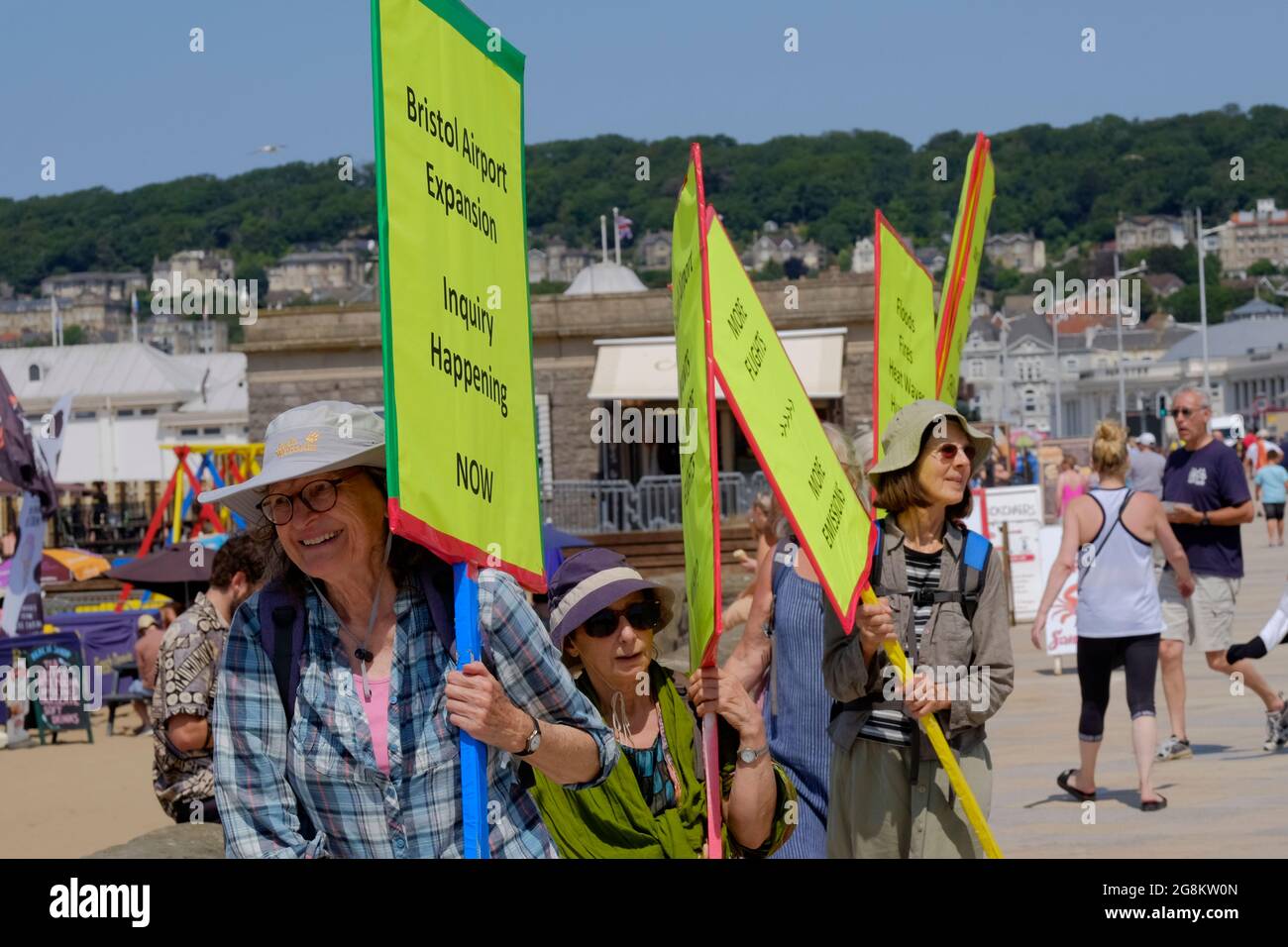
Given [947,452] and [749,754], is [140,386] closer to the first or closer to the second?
[947,452]

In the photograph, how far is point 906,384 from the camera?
19.3 ft

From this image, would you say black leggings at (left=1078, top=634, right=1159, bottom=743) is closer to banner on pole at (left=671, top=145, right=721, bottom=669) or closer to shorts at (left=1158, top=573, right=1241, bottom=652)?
shorts at (left=1158, top=573, right=1241, bottom=652)

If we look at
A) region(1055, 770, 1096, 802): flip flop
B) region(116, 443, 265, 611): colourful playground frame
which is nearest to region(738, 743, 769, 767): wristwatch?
region(1055, 770, 1096, 802): flip flop

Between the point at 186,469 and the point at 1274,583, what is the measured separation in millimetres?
15434

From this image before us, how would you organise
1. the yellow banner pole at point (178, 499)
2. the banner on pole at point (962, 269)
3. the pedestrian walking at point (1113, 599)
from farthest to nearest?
the yellow banner pole at point (178, 499)
the pedestrian walking at point (1113, 599)
the banner on pole at point (962, 269)

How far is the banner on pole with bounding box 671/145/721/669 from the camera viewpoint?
154 inches

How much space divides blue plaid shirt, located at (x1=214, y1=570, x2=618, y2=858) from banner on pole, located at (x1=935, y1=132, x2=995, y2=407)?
3.26 meters

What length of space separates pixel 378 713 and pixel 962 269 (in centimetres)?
364

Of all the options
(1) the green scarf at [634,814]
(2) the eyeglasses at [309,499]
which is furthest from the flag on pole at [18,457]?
(2) the eyeglasses at [309,499]

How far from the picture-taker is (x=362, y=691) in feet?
11.1

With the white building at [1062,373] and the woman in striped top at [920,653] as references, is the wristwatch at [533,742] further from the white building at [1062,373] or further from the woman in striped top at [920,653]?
the white building at [1062,373]

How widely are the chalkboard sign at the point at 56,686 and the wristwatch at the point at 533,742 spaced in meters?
14.7

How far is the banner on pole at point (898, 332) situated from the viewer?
18.2 ft

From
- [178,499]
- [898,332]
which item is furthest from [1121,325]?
[898,332]
